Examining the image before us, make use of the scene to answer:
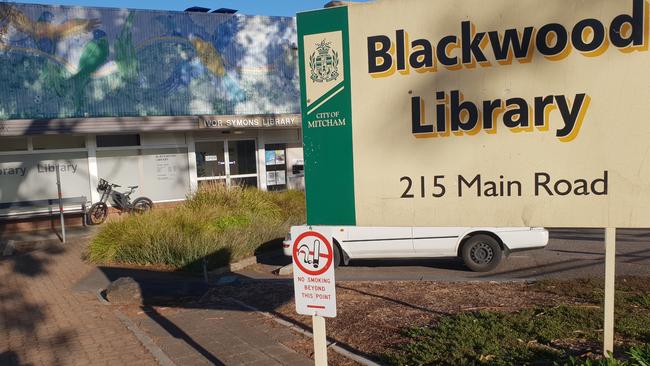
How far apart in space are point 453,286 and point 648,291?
8.27ft

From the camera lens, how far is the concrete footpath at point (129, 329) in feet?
19.3

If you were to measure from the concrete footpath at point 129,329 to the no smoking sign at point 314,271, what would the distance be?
163 cm

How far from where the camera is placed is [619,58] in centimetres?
372

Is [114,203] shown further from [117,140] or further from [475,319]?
[475,319]

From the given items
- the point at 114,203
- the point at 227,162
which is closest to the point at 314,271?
the point at 114,203

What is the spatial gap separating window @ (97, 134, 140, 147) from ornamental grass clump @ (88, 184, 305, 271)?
4820mm

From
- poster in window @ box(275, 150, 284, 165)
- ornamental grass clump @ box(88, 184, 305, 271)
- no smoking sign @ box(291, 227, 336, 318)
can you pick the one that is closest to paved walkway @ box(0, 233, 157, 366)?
ornamental grass clump @ box(88, 184, 305, 271)

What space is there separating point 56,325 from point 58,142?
11.3 m

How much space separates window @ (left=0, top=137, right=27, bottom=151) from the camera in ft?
53.5

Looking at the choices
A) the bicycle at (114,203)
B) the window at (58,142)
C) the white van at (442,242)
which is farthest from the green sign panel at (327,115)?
the window at (58,142)

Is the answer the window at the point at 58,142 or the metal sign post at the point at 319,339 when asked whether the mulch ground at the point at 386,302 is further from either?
the window at the point at 58,142

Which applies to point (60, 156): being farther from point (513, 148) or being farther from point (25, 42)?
point (513, 148)

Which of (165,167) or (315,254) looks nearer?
(315,254)

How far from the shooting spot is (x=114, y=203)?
1745cm
